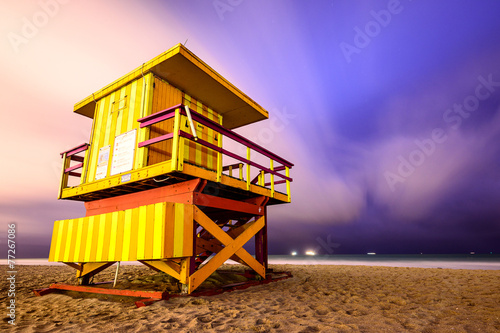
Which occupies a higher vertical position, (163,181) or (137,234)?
(163,181)

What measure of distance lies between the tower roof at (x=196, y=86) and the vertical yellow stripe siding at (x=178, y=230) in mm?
4020

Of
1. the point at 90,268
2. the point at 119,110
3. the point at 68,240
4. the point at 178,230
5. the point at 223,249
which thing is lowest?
the point at 90,268

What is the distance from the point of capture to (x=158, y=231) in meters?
4.87

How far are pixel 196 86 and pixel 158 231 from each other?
4891mm

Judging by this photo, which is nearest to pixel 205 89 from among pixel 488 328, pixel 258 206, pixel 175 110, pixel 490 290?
pixel 175 110

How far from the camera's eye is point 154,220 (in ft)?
16.3

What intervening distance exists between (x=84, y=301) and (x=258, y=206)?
4.87 meters

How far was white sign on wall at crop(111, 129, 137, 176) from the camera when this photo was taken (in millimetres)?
6805

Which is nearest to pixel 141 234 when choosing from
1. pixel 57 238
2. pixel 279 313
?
pixel 279 313

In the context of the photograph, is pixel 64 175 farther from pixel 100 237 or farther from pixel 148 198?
pixel 148 198

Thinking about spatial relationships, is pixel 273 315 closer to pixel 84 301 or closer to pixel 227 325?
pixel 227 325

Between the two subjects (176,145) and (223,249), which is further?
(223,249)

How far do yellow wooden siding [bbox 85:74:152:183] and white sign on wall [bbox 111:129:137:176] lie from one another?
0.15 metres

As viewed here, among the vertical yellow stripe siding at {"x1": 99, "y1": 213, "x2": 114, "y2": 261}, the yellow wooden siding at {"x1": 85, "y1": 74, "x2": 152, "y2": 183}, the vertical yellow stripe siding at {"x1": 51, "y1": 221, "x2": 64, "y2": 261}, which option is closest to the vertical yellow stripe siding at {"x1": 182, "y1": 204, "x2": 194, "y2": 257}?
the vertical yellow stripe siding at {"x1": 99, "y1": 213, "x2": 114, "y2": 261}
